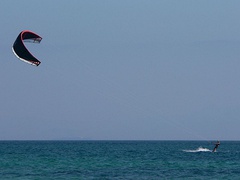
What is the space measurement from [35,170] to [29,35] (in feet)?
56.7

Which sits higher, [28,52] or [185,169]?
[28,52]

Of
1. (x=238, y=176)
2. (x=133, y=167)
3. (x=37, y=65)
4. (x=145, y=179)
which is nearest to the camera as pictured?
(x=37, y=65)

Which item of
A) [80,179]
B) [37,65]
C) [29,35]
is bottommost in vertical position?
[80,179]

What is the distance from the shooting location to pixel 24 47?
1534 inches

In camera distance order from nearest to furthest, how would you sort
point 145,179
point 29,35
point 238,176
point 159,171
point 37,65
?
point 37,65 < point 29,35 < point 145,179 < point 238,176 < point 159,171

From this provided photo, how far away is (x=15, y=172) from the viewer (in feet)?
167

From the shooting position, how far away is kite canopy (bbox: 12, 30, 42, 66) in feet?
125

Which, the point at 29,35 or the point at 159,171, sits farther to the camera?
the point at 159,171

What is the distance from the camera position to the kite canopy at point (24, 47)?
3806 centimetres

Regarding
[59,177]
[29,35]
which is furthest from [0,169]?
[29,35]

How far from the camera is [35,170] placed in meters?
53.1

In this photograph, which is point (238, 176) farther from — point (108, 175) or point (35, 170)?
point (35, 170)

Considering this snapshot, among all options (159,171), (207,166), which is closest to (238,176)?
(159,171)

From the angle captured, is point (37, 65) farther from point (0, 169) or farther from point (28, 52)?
point (0, 169)
